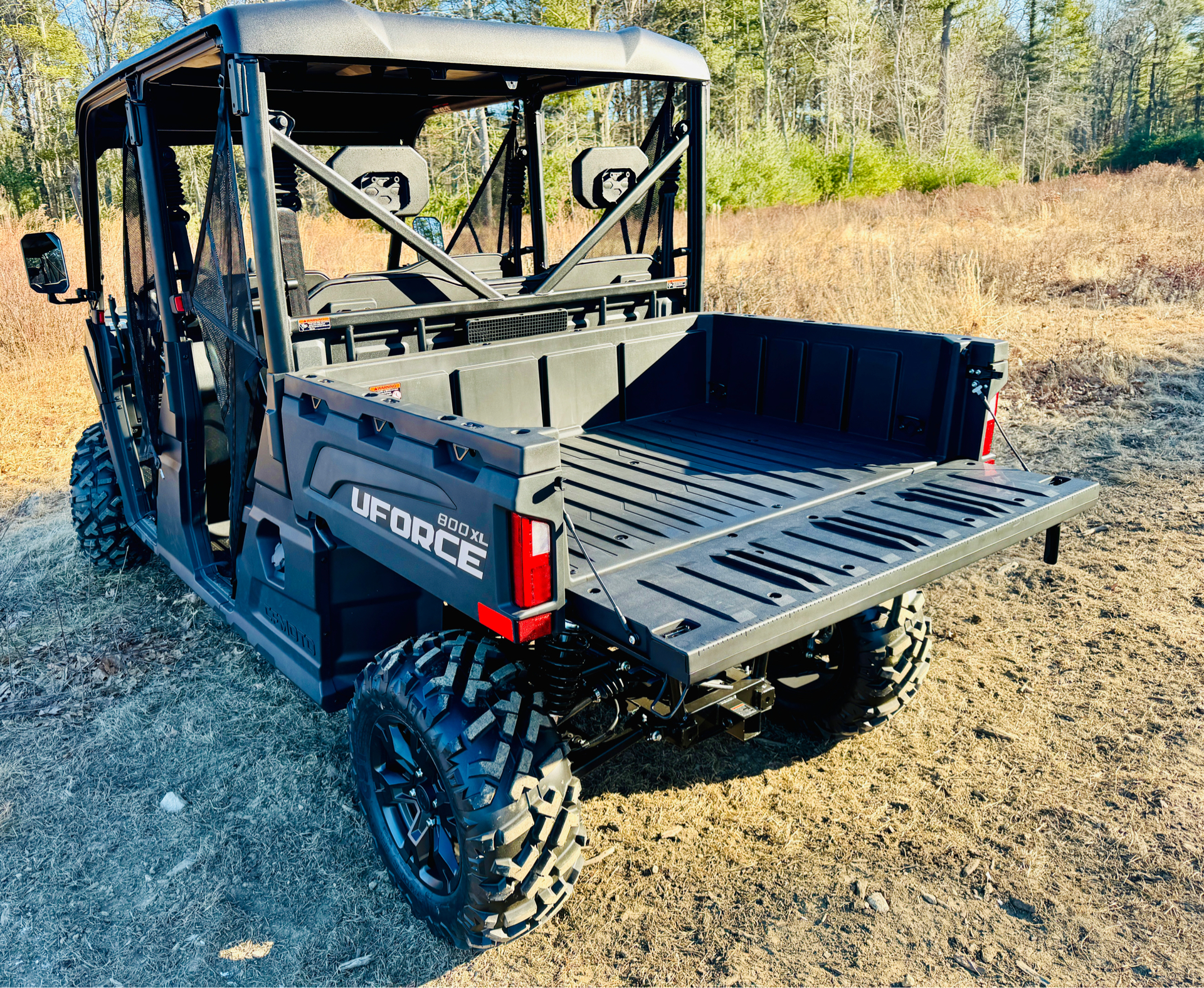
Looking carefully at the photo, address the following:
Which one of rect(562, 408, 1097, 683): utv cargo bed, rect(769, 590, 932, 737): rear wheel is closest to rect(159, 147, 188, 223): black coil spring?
rect(562, 408, 1097, 683): utv cargo bed

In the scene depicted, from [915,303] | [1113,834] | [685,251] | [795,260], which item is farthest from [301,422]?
[795,260]

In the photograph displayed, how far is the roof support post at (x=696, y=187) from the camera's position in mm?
3590

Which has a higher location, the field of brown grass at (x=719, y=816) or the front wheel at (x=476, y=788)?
the front wheel at (x=476, y=788)

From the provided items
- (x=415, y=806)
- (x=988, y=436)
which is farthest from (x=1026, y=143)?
(x=415, y=806)

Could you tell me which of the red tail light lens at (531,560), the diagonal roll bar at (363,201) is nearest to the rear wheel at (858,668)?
the red tail light lens at (531,560)

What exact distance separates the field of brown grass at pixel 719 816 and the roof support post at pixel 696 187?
1.87m

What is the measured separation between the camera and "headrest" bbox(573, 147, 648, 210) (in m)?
3.49

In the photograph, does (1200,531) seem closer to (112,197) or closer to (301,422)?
(301,422)

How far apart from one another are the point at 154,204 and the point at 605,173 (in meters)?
1.66

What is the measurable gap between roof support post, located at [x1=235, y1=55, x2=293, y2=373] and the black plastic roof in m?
0.08

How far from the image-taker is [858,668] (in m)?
3.01

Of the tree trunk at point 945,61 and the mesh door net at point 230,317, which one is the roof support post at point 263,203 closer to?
the mesh door net at point 230,317

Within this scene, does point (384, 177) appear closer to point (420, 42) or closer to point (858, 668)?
point (420, 42)

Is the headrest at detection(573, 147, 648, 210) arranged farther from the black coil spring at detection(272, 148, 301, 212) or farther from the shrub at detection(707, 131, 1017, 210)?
the shrub at detection(707, 131, 1017, 210)
